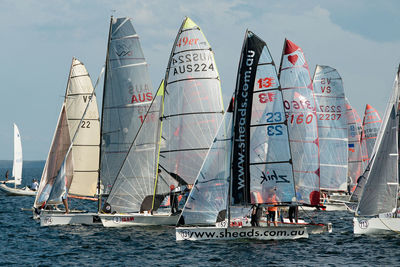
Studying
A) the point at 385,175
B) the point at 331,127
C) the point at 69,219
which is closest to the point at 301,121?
the point at 385,175

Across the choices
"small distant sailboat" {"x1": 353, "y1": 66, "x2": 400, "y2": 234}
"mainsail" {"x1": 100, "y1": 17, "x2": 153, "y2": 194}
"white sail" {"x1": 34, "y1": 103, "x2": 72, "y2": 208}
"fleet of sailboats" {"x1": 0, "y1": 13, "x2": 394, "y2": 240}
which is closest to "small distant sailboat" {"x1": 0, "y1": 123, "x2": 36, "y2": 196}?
A: "fleet of sailboats" {"x1": 0, "y1": 13, "x2": 394, "y2": 240}

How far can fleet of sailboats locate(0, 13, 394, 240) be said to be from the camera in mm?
29047

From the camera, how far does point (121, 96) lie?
Result: 37.8 metres

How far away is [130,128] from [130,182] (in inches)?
170

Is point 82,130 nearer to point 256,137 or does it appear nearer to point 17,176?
point 256,137

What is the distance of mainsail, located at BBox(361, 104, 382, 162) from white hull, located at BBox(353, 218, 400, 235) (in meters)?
29.8

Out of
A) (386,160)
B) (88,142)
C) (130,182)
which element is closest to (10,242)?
(130,182)

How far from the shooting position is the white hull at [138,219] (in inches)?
1330

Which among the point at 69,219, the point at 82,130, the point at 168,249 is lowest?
the point at 168,249

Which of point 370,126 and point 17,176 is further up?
point 370,126

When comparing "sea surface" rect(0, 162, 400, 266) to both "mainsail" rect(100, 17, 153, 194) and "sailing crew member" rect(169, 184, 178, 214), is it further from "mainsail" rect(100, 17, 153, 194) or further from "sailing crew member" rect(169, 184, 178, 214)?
"mainsail" rect(100, 17, 153, 194)

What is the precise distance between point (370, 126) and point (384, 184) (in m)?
31.3

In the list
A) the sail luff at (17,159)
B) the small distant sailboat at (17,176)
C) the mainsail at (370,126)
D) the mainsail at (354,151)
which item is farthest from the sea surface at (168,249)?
the sail luff at (17,159)

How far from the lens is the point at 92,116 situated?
44.2 meters
